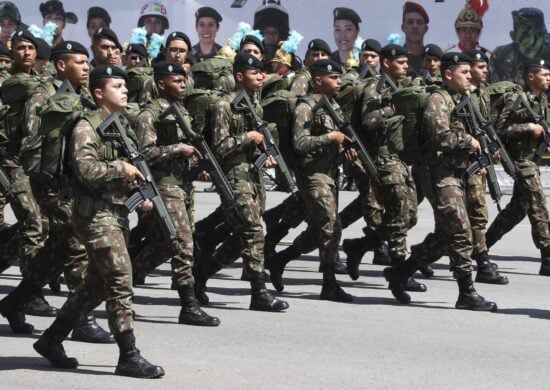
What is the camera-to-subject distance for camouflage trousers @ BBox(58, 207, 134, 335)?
25.7 feet

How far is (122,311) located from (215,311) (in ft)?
8.49

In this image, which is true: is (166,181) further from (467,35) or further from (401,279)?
(467,35)

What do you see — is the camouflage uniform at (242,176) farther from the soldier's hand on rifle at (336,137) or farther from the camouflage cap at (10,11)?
the camouflage cap at (10,11)

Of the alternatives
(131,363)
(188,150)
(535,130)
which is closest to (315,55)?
(535,130)

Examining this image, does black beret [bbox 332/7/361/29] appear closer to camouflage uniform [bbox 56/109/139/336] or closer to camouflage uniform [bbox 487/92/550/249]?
camouflage uniform [bbox 487/92/550/249]

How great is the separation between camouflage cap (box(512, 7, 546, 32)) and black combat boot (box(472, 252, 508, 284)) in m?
8.33

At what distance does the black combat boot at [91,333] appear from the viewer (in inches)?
350

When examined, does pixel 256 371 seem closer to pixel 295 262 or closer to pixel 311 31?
pixel 295 262

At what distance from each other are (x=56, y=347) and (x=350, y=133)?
411 cm

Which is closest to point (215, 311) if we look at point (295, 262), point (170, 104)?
point (170, 104)

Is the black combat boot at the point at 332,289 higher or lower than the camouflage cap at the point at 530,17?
lower

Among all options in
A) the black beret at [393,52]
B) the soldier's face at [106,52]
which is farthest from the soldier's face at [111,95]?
the black beret at [393,52]

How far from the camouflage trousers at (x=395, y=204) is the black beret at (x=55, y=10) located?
10.4 m

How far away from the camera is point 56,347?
8.09m
